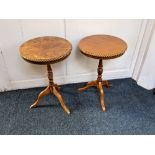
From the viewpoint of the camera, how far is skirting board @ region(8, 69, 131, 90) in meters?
2.01

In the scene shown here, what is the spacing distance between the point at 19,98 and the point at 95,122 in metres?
0.92

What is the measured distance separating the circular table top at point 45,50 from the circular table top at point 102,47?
18 centimetres

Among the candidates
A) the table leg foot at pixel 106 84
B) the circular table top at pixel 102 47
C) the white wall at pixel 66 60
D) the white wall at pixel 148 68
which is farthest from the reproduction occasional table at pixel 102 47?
the white wall at pixel 148 68

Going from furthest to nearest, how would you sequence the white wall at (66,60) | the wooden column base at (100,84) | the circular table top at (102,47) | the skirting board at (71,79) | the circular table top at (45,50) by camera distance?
1. the skirting board at (71,79)
2. the wooden column base at (100,84)
3. the white wall at (66,60)
4. the circular table top at (102,47)
5. the circular table top at (45,50)

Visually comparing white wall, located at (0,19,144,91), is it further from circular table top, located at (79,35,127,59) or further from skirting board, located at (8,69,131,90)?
circular table top, located at (79,35,127,59)

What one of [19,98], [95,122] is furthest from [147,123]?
[19,98]

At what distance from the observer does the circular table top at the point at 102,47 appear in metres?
1.47

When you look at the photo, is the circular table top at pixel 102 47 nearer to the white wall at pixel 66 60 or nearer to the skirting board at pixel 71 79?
the white wall at pixel 66 60

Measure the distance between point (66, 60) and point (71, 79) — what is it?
29cm

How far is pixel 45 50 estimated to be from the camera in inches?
56.6

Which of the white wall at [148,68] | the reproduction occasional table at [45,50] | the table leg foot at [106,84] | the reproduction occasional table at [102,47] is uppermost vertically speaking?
the reproduction occasional table at [45,50]

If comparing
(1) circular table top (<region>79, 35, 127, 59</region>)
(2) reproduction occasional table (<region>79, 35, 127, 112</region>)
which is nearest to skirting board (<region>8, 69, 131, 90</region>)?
(2) reproduction occasional table (<region>79, 35, 127, 112</region>)

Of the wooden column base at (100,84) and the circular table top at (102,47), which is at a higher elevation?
the circular table top at (102,47)
